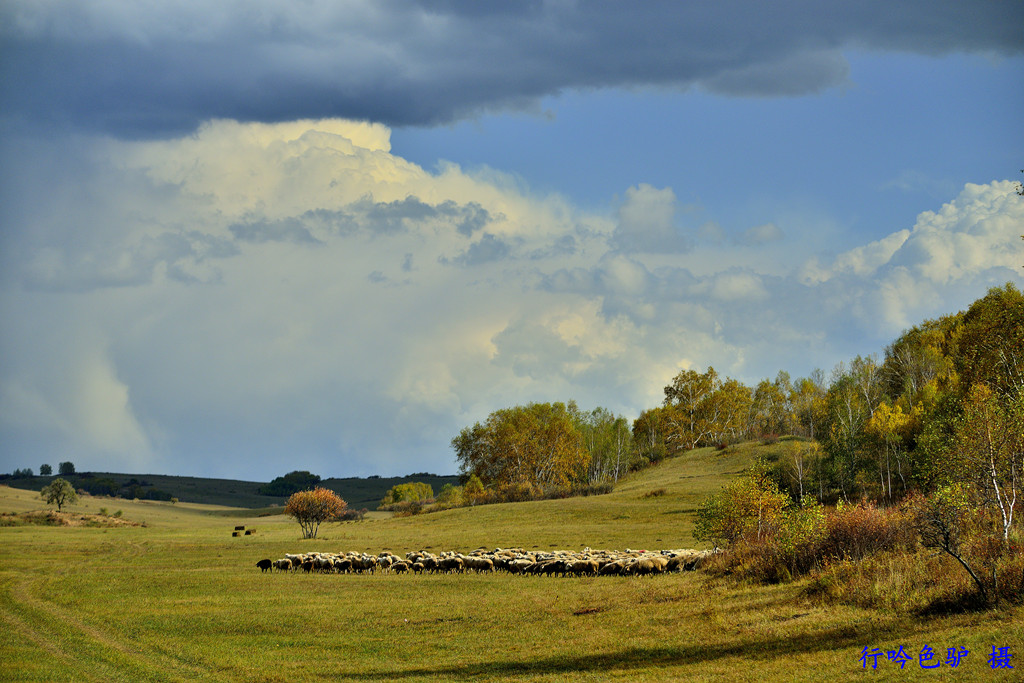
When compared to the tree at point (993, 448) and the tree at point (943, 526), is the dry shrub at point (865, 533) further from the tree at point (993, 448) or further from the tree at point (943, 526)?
the tree at point (993, 448)

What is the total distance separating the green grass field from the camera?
55.6 ft

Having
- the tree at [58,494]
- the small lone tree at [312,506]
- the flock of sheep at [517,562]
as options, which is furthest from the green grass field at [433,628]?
the tree at [58,494]

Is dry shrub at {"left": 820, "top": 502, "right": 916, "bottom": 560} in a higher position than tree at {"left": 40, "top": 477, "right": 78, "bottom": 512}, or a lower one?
higher

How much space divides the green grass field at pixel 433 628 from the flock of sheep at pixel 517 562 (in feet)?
6.16

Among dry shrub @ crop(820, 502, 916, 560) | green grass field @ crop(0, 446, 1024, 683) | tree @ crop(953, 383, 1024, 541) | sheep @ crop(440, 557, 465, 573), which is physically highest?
tree @ crop(953, 383, 1024, 541)

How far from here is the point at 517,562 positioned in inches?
1677

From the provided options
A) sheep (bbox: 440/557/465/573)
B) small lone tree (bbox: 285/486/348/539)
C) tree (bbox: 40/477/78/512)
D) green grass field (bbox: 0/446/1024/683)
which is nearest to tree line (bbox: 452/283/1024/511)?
green grass field (bbox: 0/446/1024/683)

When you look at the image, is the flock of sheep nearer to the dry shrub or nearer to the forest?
the forest

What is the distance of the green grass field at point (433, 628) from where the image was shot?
17.0m

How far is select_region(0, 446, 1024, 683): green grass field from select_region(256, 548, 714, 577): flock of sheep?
1879 mm

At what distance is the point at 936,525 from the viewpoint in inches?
723

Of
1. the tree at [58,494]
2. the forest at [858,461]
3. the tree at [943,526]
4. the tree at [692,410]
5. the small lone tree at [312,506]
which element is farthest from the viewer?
the tree at [692,410]

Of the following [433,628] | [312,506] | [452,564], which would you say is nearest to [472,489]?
[312,506]

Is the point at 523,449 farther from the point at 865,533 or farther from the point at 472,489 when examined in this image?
the point at 865,533
